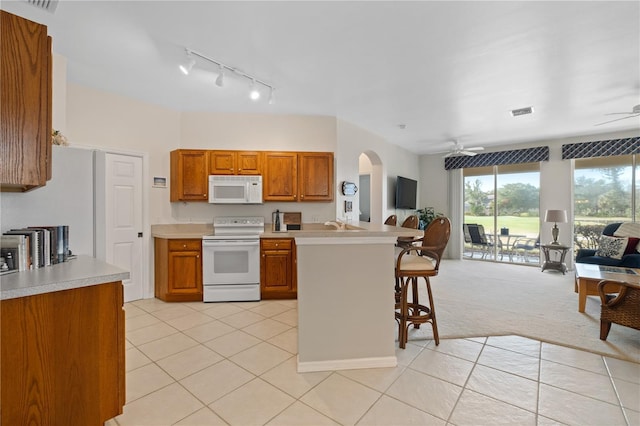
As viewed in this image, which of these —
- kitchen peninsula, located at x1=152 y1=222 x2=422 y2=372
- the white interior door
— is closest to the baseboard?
kitchen peninsula, located at x1=152 y1=222 x2=422 y2=372

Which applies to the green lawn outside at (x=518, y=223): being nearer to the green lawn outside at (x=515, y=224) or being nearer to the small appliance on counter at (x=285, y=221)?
the green lawn outside at (x=515, y=224)

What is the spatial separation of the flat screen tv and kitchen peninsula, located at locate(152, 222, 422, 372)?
4331mm

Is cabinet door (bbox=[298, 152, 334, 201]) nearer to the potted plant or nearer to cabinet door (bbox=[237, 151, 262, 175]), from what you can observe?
cabinet door (bbox=[237, 151, 262, 175])

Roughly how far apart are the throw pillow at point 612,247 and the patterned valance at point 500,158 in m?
2.10

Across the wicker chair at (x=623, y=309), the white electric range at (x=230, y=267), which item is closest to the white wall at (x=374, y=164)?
the white electric range at (x=230, y=267)

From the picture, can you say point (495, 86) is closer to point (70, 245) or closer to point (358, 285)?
point (358, 285)

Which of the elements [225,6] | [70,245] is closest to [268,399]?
[70,245]

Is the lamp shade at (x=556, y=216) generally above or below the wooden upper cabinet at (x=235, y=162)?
below

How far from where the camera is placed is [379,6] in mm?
2119

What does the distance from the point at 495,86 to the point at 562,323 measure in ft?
9.05

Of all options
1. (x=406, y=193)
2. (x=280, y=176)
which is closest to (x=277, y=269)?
(x=280, y=176)

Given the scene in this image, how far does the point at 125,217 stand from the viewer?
3896 millimetres

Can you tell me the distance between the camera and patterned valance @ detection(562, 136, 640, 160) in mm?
5247

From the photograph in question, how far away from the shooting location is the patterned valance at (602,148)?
5247 millimetres
